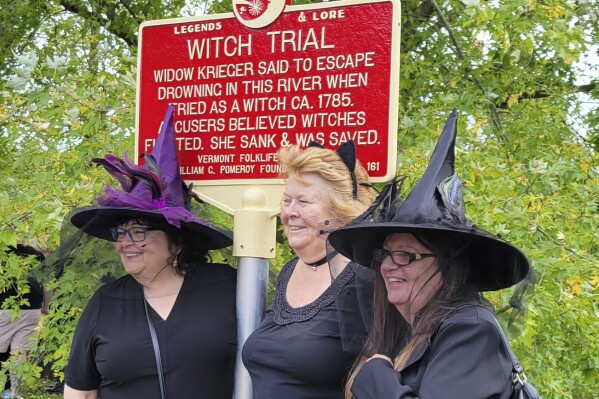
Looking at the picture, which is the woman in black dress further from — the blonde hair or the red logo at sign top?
the red logo at sign top

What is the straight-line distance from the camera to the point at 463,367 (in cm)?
246

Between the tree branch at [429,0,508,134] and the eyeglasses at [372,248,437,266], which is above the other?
the tree branch at [429,0,508,134]

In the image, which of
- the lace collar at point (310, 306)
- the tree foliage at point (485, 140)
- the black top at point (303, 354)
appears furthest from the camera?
the tree foliage at point (485, 140)

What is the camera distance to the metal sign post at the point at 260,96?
12.3 feet

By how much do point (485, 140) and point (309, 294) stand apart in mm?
2626

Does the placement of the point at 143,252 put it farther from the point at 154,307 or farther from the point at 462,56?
the point at 462,56

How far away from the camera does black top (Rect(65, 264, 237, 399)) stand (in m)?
3.67

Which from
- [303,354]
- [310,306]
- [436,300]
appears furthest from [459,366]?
[310,306]

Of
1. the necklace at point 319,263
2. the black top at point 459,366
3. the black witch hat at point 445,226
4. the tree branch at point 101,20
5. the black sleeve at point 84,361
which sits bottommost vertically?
the black sleeve at point 84,361

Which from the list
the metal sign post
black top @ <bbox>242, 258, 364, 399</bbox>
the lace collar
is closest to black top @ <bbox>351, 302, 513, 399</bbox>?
black top @ <bbox>242, 258, 364, 399</bbox>

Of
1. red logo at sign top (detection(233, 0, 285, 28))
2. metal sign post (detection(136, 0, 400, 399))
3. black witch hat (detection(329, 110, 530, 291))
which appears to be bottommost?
black witch hat (detection(329, 110, 530, 291))

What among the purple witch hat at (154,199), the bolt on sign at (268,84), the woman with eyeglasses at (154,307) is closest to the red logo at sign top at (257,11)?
the bolt on sign at (268,84)

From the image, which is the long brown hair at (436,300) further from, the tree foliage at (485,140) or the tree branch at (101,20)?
the tree branch at (101,20)

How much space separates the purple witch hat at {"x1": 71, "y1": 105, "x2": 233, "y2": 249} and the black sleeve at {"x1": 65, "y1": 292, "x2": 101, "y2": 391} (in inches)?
15.7
